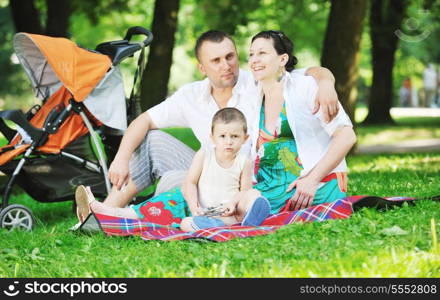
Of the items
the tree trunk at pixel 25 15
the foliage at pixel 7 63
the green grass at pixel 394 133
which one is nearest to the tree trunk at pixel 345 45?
the green grass at pixel 394 133

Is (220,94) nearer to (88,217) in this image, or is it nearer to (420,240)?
(88,217)

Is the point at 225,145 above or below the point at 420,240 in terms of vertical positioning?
above

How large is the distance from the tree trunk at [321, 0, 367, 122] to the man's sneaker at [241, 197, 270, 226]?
6.36 metres

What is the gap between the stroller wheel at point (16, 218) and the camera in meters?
5.93

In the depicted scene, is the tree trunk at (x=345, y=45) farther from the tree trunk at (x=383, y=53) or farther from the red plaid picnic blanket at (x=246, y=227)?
the tree trunk at (x=383, y=53)

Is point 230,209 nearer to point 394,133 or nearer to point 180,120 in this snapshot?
point 180,120

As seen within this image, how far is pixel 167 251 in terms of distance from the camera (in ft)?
14.2

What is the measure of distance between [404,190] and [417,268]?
111 inches

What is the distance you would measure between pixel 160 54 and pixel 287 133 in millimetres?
8992

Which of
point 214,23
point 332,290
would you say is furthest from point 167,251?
point 214,23

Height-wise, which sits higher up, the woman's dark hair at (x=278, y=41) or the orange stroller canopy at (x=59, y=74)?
the woman's dark hair at (x=278, y=41)

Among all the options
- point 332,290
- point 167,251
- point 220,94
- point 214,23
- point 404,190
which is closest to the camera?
point 332,290

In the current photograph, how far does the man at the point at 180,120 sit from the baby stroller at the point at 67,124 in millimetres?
707

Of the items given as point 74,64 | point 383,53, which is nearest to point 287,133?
point 74,64
